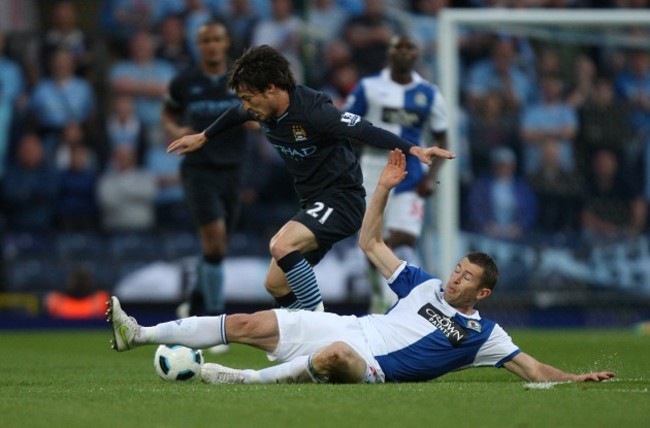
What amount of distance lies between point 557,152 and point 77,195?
574 centimetres

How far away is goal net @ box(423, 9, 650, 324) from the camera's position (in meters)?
15.7

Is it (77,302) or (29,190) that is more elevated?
(29,190)

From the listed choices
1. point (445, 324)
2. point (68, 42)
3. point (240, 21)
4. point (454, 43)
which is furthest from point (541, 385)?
point (68, 42)

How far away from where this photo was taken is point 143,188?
52.9ft

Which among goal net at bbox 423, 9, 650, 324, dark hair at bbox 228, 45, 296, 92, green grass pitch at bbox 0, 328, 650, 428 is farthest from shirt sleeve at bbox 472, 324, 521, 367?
goal net at bbox 423, 9, 650, 324

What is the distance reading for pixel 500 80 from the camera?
16312mm

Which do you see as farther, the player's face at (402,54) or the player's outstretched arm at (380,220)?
the player's face at (402,54)

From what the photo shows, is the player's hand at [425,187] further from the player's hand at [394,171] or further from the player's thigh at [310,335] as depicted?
the player's thigh at [310,335]

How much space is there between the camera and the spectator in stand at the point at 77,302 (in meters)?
15.4

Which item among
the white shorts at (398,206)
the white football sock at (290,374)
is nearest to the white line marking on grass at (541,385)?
the white football sock at (290,374)

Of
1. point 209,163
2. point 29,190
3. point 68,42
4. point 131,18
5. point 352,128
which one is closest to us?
point 352,128

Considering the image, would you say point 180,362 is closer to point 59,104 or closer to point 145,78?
point 59,104

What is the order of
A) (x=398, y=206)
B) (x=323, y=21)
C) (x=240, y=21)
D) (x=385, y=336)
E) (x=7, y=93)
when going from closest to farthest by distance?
1. (x=385, y=336)
2. (x=398, y=206)
3. (x=7, y=93)
4. (x=240, y=21)
5. (x=323, y=21)

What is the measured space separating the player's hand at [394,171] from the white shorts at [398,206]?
14.2 feet
